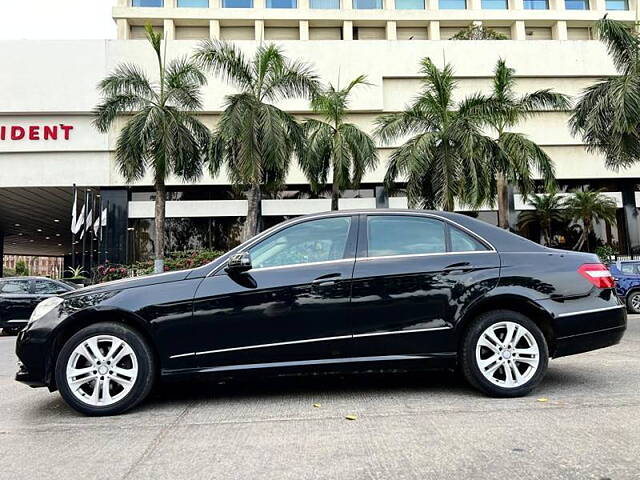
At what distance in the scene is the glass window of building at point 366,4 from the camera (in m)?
33.1

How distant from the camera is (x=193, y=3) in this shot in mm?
32406

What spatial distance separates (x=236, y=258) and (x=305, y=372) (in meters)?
1.10

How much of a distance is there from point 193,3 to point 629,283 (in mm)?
29765

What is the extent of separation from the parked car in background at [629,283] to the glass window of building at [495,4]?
25.8 metres

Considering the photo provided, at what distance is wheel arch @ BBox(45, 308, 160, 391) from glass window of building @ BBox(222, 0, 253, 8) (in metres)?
32.5

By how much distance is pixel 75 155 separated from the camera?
24375 millimetres

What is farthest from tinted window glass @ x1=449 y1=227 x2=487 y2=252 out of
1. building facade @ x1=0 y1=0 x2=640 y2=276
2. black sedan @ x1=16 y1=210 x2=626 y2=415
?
building facade @ x1=0 y1=0 x2=640 y2=276

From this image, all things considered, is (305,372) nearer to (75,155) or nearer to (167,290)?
(167,290)

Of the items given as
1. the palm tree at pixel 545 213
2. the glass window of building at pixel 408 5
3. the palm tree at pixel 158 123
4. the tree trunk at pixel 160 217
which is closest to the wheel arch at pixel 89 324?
the palm tree at pixel 158 123

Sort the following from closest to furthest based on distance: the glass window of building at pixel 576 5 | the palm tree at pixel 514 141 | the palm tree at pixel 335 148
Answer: the palm tree at pixel 514 141
the palm tree at pixel 335 148
the glass window of building at pixel 576 5

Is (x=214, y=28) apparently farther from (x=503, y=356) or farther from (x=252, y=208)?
(x=503, y=356)

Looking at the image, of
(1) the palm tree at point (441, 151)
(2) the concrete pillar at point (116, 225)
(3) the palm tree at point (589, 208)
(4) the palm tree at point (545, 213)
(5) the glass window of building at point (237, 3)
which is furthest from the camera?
(5) the glass window of building at point (237, 3)

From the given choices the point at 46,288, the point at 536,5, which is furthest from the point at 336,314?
the point at 536,5

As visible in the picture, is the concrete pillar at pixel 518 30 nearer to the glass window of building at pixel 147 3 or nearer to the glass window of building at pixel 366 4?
the glass window of building at pixel 366 4
